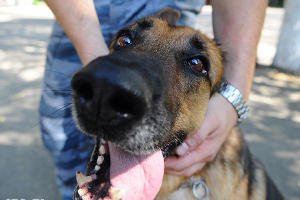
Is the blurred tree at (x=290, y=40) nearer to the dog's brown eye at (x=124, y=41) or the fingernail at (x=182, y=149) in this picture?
the dog's brown eye at (x=124, y=41)

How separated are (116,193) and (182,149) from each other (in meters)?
0.69

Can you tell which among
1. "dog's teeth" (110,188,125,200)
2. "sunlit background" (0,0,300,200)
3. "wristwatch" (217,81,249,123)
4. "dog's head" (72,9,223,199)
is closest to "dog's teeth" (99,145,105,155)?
"dog's head" (72,9,223,199)

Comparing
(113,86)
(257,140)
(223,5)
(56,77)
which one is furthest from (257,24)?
(257,140)

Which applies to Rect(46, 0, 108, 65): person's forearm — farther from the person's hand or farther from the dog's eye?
the person's hand

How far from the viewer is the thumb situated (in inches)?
87.4

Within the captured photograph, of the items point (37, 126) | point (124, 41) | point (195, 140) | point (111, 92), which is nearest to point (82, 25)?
point (124, 41)

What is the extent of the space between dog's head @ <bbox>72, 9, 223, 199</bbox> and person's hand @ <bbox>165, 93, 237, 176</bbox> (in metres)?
0.08

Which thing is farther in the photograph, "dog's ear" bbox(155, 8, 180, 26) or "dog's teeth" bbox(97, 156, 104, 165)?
"dog's ear" bbox(155, 8, 180, 26)

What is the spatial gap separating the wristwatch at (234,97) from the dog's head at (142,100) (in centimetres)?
11

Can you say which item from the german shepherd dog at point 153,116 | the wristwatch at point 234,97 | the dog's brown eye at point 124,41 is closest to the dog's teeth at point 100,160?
the german shepherd dog at point 153,116

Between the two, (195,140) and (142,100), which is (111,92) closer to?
(142,100)

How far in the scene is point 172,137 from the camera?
6.64 feet

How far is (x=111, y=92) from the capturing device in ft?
4.32

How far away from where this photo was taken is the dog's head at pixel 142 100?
1.37 metres
